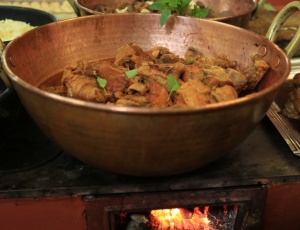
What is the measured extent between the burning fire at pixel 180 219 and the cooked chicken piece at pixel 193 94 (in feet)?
1.61

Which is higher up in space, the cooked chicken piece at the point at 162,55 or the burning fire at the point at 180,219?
the cooked chicken piece at the point at 162,55

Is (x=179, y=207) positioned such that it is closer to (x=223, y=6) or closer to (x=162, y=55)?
(x=162, y=55)

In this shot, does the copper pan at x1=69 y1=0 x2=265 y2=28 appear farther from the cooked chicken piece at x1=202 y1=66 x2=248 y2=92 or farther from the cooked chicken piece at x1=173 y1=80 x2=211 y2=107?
the cooked chicken piece at x1=173 y1=80 x2=211 y2=107

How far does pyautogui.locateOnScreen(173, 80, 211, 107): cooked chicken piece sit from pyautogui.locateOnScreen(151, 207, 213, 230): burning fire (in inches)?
19.3

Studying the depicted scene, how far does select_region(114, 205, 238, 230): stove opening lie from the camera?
58.8 inches

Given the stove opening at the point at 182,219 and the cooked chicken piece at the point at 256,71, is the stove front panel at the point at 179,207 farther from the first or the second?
the cooked chicken piece at the point at 256,71

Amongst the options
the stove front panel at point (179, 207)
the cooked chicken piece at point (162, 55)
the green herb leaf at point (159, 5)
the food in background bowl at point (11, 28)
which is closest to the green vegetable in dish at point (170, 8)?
the green herb leaf at point (159, 5)

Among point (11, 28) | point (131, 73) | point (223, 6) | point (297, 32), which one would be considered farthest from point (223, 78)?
point (11, 28)

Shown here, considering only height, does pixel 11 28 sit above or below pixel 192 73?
below

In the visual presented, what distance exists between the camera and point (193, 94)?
1271mm

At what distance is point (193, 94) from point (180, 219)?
57cm

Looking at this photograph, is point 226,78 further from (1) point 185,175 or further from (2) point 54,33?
(2) point 54,33

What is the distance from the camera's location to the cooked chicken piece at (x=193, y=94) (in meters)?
1.25

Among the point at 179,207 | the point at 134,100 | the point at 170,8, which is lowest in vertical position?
the point at 179,207
